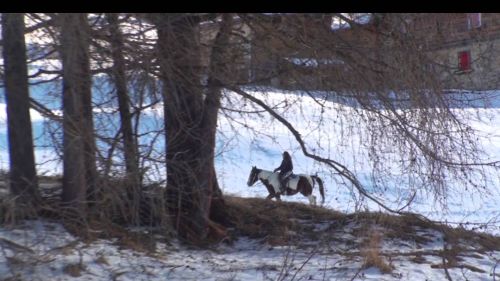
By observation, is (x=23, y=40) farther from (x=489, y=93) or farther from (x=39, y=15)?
(x=489, y=93)

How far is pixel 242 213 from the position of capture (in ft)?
38.2

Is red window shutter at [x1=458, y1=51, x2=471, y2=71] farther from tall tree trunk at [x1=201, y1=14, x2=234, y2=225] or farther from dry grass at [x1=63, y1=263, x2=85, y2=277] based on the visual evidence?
dry grass at [x1=63, y1=263, x2=85, y2=277]

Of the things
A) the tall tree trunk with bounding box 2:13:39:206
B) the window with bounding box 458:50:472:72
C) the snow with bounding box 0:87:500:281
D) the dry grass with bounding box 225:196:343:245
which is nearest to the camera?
the tall tree trunk with bounding box 2:13:39:206

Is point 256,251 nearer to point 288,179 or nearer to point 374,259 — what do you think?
point 374,259

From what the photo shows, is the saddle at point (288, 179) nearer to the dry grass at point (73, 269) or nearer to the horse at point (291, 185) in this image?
the horse at point (291, 185)

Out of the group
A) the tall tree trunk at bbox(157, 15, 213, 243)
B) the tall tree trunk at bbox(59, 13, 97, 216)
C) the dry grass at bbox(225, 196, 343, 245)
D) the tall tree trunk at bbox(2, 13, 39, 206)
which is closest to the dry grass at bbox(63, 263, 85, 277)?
the tall tree trunk at bbox(59, 13, 97, 216)

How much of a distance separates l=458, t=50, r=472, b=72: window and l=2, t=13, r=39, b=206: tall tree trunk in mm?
5390

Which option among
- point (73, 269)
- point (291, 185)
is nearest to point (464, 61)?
point (291, 185)

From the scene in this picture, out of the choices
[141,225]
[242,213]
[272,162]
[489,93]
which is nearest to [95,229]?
[141,225]

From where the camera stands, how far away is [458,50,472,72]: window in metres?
9.61

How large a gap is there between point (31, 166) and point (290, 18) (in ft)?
10.4

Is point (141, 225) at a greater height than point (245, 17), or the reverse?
point (245, 17)

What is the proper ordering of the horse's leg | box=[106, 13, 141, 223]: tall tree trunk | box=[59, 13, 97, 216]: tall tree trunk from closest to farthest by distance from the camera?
box=[59, 13, 97, 216]: tall tree trunk → box=[106, 13, 141, 223]: tall tree trunk → the horse's leg

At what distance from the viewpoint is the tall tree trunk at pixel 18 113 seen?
21.3 feet
